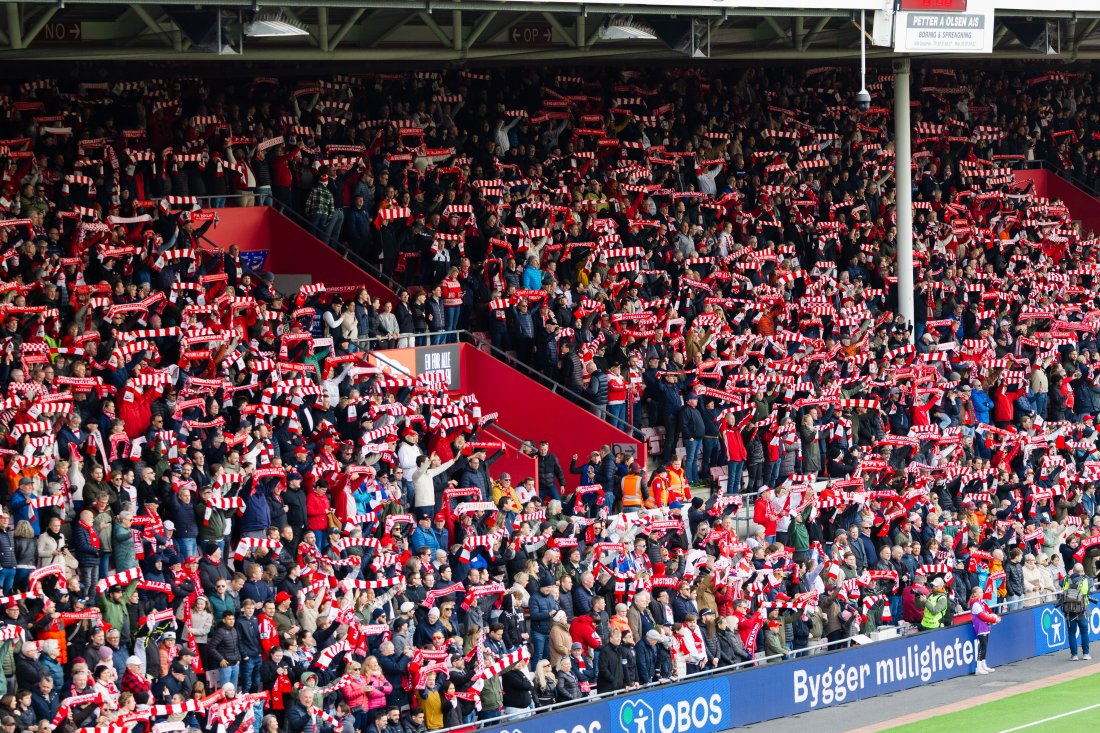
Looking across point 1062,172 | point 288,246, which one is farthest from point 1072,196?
point 288,246

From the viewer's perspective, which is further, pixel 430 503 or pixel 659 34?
pixel 659 34

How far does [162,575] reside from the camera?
19.9 metres

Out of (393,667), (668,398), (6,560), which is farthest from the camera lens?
(668,398)

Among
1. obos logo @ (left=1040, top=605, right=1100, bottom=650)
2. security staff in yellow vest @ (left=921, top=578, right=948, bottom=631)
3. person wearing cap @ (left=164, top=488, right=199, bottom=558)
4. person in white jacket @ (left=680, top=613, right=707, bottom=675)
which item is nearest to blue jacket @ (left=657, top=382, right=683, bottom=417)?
security staff in yellow vest @ (left=921, top=578, right=948, bottom=631)

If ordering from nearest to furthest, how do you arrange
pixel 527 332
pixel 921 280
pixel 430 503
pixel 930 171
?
pixel 430 503
pixel 527 332
pixel 921 280
pixel 930 171

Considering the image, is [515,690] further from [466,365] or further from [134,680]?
[466,365]

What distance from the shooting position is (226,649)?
19422 mm

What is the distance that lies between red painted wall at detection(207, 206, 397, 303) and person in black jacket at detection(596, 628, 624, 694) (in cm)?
825

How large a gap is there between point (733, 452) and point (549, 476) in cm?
339

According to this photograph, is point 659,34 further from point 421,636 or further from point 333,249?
point 421,636

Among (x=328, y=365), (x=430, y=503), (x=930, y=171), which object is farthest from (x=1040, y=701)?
(x=930, y=171)

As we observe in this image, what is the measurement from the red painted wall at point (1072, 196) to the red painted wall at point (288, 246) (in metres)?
18.3

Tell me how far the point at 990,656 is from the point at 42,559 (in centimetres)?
1324

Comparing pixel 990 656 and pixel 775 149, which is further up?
pixel 775 149
